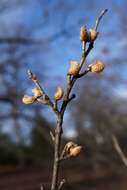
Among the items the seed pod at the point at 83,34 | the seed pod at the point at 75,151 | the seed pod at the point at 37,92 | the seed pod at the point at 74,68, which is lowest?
the seed pod at the point at 75,151

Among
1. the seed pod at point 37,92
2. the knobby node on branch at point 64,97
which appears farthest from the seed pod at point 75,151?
the seed pod at point 37,92

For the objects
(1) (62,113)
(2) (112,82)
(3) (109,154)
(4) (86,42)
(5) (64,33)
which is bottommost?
(1) (62,113)

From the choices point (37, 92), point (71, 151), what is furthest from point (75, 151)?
point (37, 92)

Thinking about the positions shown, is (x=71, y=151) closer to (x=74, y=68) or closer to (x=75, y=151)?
(x=75, y=151)

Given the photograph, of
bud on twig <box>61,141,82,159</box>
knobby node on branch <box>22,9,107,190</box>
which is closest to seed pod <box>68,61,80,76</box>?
knobby node on branch <box>22,9,107,190</box>

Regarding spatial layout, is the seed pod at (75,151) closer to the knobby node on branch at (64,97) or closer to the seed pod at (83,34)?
the knobby node on branch at (64,97)

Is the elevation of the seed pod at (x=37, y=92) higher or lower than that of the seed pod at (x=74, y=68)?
lower

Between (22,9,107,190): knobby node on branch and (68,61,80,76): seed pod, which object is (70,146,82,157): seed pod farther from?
(68,61,80,76): seed pod

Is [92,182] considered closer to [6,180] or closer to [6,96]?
[6,180]

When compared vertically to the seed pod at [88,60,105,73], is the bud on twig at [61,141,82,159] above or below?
below

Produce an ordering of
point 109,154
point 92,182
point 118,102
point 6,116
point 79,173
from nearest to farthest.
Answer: point 6,116 < point 109,154 < point 118,102 < point 92,182 < point 79,173

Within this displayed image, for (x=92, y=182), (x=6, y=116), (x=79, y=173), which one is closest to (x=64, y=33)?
(x=6, y=116)
